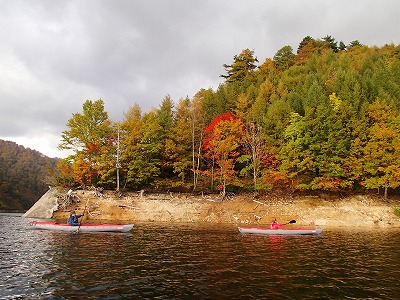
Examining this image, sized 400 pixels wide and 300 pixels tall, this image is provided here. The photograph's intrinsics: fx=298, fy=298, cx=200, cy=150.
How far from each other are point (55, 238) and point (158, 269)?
1463 cm

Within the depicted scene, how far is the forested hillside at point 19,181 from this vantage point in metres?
122

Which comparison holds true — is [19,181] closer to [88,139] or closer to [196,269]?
[88,139]

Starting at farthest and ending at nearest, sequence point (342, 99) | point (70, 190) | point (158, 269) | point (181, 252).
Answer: point (342, 99) → point (70, 190) → point (181, 252) → point (158, 269)

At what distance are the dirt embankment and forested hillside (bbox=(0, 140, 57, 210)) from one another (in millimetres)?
69542

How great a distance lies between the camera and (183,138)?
50.8 m

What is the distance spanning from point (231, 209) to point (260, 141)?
1279 cm

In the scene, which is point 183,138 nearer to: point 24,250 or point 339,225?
point 339,225

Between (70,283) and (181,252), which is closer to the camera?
(70,283)

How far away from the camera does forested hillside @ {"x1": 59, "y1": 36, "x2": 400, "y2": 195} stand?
41.5 metres

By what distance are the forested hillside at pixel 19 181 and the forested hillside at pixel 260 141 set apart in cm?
6491

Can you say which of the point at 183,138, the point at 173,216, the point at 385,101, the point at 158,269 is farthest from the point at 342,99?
the point at 158,269

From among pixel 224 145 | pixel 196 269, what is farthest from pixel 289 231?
pixel 224 145

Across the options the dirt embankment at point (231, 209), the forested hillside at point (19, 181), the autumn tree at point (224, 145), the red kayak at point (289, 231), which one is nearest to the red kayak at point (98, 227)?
the red kayak at point (289, 231)

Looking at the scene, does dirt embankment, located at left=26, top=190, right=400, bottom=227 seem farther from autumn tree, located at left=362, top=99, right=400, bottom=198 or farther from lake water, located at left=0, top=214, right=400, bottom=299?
lake water, located at left=0, top=214, right=400, bottom=299
